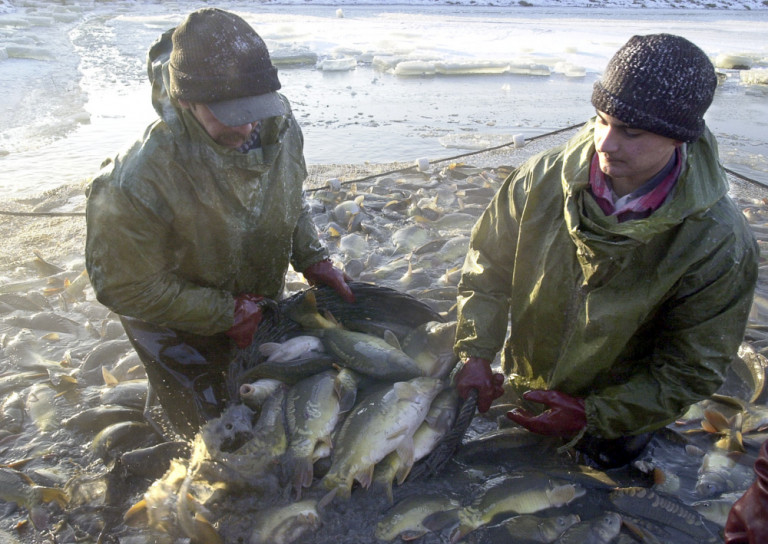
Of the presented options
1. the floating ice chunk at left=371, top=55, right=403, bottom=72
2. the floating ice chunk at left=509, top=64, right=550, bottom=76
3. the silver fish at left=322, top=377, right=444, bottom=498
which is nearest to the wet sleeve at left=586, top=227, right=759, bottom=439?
the silver fish at left=322, top=377, right=444, bottom=498

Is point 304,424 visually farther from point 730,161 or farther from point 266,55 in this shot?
point 730,161

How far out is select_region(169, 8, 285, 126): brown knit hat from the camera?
2.48 metres

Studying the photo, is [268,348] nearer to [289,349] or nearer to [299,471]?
[289,349]

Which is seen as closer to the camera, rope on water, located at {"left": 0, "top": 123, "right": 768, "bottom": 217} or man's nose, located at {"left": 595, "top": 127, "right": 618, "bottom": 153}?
man's nose, located at {"left": 595, "top": 127, "right": 618, "bottom": 153}

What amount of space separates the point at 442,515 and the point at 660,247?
1.53 metres

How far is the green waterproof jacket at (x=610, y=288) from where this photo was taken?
230cm

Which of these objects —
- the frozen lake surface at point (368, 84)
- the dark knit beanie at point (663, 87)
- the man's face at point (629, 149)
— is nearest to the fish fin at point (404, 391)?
the man's face at point (629, 149)

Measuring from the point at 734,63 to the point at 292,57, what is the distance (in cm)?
1110

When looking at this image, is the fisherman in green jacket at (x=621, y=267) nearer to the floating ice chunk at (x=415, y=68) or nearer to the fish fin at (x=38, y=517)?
the fish fin at (x=38, y=517)

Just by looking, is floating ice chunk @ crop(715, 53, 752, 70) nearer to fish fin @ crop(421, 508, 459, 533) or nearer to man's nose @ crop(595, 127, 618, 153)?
man's nose @ crop(595, 127, 618, 153)

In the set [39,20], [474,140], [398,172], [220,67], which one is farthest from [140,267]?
[39,20]

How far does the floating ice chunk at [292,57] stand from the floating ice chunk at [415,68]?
2.37 metres

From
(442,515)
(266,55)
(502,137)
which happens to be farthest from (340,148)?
(442,515)

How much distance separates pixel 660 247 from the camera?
7.82ft
